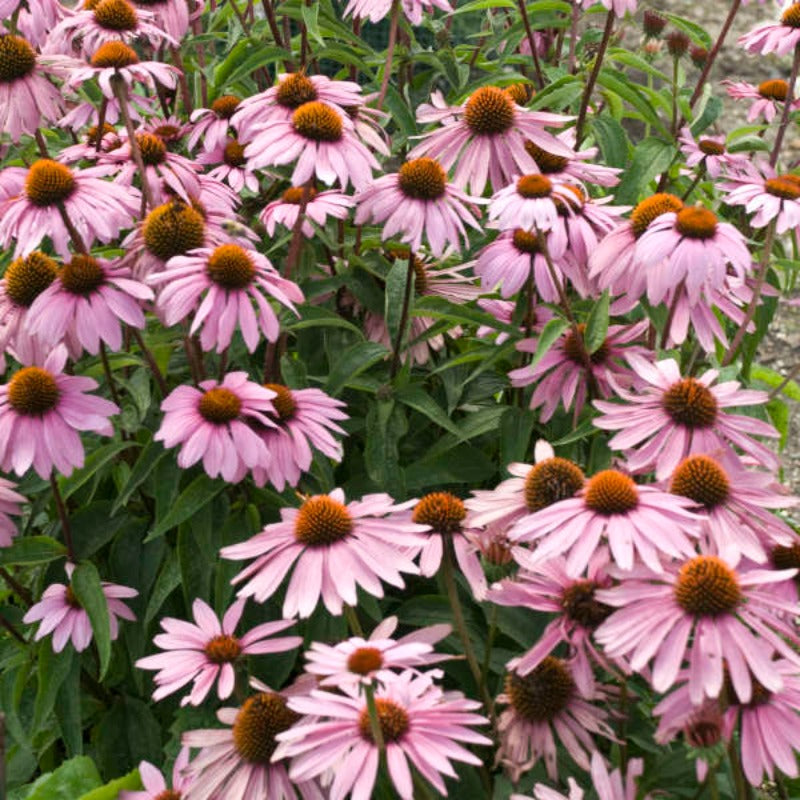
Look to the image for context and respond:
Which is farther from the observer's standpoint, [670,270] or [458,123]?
[458,123]

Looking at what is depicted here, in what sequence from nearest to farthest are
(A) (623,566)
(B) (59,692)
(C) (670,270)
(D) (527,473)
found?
(A) (623,566) < (D) (527,473) < (C) (670,270) < (B) (59,692)

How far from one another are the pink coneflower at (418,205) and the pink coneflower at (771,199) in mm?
430

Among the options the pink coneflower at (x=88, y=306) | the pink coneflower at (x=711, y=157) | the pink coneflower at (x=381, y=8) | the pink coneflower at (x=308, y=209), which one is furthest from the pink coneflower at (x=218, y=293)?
the pink coneflower at (x=711, y=157)

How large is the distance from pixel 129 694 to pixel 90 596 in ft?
1.23

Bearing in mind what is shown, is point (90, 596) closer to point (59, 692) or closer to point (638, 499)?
point (59, 692)

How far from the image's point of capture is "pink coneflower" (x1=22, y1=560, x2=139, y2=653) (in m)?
1.67

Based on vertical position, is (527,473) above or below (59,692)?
above

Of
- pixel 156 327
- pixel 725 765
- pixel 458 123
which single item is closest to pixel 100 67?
pixel 156 327

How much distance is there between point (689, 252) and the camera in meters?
1.54

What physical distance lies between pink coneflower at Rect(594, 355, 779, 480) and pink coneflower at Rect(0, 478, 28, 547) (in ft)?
2.66

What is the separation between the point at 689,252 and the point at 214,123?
3.47 ft

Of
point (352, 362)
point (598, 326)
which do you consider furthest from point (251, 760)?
point (598, 326)

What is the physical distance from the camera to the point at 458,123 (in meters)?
1.91

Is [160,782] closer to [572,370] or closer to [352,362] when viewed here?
[352,362]
